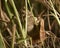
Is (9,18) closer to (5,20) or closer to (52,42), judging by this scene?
(5,20)

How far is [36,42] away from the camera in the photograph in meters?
0.93

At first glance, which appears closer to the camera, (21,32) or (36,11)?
(21,32)

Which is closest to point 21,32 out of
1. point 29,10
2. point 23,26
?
point 23,26

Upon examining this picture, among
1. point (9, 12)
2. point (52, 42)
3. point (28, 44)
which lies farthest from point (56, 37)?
point (9, 12)

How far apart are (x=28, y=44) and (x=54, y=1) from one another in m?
0.25

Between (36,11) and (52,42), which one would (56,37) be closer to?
(52,42)

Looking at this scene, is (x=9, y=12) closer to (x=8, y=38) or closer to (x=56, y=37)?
(x=8, y=38)

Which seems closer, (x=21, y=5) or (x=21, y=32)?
(x=21, y=32)

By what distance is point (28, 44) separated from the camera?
35.0 inches

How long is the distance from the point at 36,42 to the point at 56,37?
11 centimetres

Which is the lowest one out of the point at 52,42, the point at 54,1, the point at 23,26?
the point at 52,42

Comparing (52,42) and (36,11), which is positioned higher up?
(36,11)

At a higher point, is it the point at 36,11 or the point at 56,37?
the point at 36,11

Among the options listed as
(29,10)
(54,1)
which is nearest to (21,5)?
(29,10)
